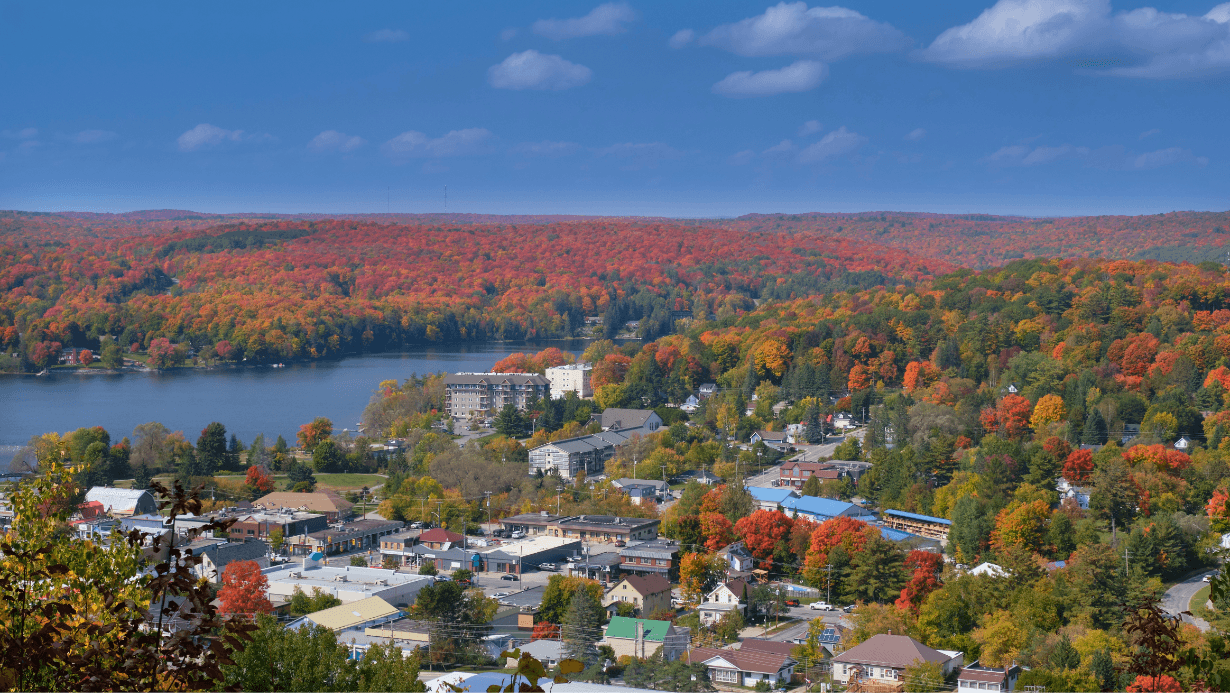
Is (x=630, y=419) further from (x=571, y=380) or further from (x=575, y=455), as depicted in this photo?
(x=571, y=380)

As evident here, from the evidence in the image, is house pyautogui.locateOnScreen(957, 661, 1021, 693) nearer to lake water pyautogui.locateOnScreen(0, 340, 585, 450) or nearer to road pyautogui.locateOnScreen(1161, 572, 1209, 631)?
road pyautogui.locateOnScreen(1161, 572, 1209, 631)

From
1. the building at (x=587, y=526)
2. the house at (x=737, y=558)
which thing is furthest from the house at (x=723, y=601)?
the building at (x=587, y=526)

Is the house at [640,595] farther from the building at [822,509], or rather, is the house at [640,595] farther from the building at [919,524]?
the building at [919,524]

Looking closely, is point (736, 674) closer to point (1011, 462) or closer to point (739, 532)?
point (739, 532)

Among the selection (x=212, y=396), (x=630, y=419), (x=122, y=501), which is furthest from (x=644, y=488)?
(x=212, y=396)

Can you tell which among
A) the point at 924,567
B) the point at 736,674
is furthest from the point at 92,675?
the point at 924,567

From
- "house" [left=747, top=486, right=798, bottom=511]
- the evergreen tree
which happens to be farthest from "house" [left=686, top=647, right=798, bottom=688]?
"house" [left=747, top=486, right=798, bottom=511]
